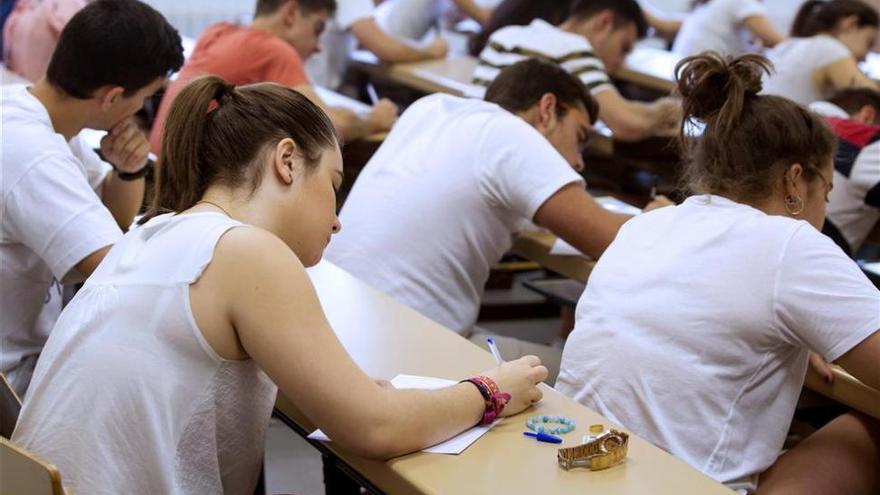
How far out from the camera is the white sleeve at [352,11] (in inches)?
212

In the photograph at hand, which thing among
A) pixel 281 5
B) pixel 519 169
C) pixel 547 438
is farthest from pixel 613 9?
pixel 547 438

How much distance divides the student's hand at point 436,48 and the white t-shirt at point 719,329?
3.49 meters

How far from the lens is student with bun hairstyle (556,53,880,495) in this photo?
1.86 metres

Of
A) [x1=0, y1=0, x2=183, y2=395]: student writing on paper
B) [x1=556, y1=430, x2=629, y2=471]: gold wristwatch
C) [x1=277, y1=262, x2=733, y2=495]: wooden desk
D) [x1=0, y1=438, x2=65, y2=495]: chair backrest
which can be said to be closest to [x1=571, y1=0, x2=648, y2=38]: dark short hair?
[x1=0, y1=0, x2=183, y2=395]: student writing on paper

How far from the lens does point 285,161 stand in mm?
1686

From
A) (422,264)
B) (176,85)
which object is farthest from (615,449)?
(176,85)

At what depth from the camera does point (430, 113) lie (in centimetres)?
295

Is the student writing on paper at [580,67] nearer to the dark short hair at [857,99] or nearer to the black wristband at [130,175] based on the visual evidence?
the dark short hair at [857,99]

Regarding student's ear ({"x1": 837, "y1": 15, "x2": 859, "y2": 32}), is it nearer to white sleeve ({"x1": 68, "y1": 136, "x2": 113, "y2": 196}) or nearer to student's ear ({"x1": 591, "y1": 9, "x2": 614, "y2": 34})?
student's ear ({"x1": 591, "y1": 9, "x2": 614, "y2": 34})

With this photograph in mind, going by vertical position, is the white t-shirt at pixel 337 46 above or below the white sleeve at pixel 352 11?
below

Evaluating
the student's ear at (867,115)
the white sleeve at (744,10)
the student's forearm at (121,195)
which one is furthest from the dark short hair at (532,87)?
the white sleeve at (744,10)

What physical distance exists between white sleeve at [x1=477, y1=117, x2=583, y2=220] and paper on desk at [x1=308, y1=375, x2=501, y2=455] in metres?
0.86

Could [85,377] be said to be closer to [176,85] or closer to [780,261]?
[780,261]

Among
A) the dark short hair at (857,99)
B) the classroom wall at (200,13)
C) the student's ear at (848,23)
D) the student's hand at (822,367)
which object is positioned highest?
the student's hand at (822,367)
